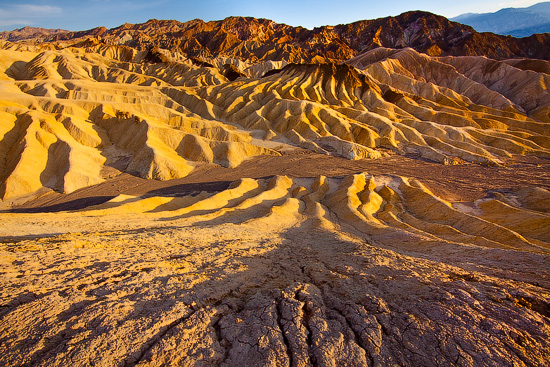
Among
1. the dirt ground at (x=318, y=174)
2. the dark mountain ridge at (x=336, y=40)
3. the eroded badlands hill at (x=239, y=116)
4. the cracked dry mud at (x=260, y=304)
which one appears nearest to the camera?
the cracked dry mud at (x=260, y=304)

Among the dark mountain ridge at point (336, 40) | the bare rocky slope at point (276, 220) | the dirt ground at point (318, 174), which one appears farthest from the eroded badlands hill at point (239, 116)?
the dark mountain ridge at point (336, 40)

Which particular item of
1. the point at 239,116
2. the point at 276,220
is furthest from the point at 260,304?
the point at 239,116

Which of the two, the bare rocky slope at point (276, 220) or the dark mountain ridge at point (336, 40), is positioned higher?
the dark mountain ridge at point (336, 40)

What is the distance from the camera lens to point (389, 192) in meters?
23.3

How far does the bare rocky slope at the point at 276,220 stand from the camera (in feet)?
14.3

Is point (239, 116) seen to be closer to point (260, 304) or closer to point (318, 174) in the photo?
point (318, 174)

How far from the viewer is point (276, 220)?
53.0 feet

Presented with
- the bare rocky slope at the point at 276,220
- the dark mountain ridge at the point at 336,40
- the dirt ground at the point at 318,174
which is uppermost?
the dark mountain ridge at the point at 336,40

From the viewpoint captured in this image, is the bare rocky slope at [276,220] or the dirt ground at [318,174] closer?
the bare rocky slope at [276,220]

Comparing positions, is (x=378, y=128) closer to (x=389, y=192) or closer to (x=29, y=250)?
(x=389, y=192)

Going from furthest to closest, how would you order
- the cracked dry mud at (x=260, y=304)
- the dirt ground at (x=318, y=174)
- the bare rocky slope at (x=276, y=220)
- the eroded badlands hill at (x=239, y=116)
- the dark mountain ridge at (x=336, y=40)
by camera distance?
the dark mountain ridge at (x=336, y=40) → the eroded badlands hill at (x=239, y=116) → the dirt ground at (x=318, y=174) → the bare rocky slope at (x=276, y=220) → the cracked dry mud at (x=260, y=304)

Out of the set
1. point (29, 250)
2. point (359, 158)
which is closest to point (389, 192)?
point (359, 158)

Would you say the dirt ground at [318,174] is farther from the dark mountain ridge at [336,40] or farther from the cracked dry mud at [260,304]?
the dark mountain ridge at [336,40]

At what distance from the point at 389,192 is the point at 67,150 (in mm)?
31901
